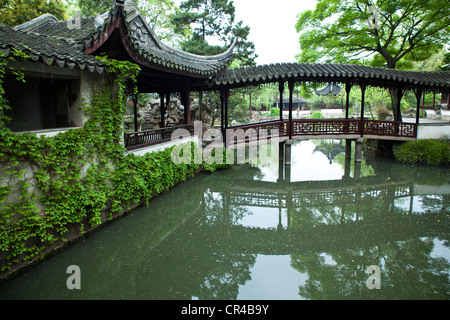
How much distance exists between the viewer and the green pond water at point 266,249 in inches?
145

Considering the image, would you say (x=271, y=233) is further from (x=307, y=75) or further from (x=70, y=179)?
(x=307, y=75)

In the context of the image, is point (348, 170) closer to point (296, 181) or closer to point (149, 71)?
point (296, 181)

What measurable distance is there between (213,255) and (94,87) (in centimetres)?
378

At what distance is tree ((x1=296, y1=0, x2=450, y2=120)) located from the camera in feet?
41.1

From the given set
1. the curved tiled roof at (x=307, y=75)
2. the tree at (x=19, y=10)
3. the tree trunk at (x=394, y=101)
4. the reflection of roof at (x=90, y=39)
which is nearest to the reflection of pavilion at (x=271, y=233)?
the reflection of roof at (x=90, y=39)

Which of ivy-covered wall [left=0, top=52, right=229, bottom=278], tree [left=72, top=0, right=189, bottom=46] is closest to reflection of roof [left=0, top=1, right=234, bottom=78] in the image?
ivy-covered wall [left=0, top=52, right=229, bottom=278]

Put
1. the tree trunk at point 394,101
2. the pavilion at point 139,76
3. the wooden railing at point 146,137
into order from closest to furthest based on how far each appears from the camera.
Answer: the pavilion at point 139,76, the wooden railing at point 146,137, the tree trunk at point 394,101

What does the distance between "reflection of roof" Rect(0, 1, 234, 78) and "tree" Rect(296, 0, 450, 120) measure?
6.47 meters

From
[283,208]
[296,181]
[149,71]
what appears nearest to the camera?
[283,208]

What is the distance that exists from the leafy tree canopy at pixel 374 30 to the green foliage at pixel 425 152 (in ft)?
15.8

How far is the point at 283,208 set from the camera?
7008 mm

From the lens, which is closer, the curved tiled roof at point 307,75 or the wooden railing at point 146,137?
the wooden railing at point 146,137

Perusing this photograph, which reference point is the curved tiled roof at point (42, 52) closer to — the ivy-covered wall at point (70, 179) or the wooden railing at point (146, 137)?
the ivy-covered wall at point (70, 179)

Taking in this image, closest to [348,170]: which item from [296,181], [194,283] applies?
[296,181]
